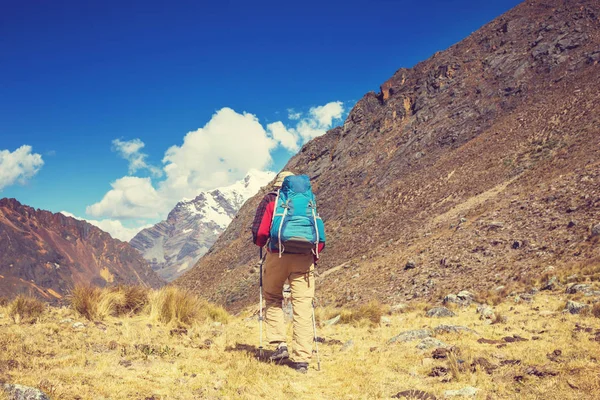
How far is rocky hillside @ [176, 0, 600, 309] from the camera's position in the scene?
1544 cm

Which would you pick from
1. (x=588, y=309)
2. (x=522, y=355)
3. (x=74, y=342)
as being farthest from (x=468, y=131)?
(x=74, y=342)

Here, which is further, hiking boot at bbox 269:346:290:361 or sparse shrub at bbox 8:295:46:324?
sparse shrub at bbox 8:295:46:324

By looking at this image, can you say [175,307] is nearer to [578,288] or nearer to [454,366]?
[454,366]

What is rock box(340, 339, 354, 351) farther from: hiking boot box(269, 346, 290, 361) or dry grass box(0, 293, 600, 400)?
hiking boot box(269, 346, 290, 361)

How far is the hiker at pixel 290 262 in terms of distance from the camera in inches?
199

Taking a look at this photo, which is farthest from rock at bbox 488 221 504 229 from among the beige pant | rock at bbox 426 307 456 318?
the beige pant

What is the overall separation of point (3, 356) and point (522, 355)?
6.20 metres

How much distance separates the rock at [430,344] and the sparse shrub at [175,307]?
4.46 meters

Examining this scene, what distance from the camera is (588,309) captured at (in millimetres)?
6957

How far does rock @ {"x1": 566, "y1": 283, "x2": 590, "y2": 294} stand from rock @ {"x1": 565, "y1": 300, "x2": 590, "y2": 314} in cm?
148

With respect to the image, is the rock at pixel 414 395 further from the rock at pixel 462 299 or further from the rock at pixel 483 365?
the rock at pixel 462 299

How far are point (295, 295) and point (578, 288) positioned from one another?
760cm

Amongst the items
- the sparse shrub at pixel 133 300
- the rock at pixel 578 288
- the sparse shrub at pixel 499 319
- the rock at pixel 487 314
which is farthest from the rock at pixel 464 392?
the rock at pixel 578 288

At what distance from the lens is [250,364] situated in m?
4.89
